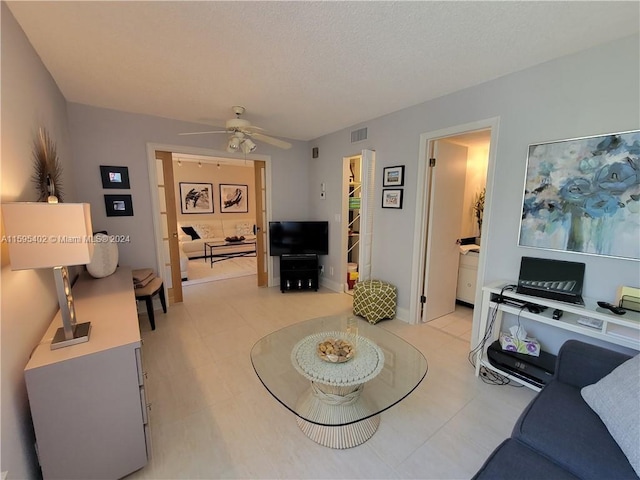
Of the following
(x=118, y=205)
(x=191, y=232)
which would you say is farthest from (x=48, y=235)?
(x=191, y=232)

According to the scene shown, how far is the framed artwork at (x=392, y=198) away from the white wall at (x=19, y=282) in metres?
3.00

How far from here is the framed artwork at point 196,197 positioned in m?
6.65

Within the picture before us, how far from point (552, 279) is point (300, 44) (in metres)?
2.39

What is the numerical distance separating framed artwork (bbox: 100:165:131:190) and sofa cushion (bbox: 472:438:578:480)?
12.8ft

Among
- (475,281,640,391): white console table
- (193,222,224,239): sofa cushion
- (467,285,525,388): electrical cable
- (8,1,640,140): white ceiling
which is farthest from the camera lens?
(193,222,224,239): sofa cushion

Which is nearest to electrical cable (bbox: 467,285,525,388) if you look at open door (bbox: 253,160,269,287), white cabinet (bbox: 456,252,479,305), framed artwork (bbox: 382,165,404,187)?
→ white cabinet (bbox: 456,252,479,305)

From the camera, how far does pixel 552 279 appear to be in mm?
1935

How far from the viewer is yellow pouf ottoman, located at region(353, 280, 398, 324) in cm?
305

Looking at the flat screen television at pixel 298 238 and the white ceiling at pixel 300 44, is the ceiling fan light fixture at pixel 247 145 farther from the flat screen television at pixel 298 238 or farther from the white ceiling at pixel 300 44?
the flat screen television at pixel 298 238

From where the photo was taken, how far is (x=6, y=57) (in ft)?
4.43

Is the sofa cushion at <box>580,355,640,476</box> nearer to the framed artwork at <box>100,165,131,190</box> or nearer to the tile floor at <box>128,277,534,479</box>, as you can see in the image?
the tile floor at <box>128,277,534,479</box>

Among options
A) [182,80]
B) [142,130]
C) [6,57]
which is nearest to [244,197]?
[142,130]

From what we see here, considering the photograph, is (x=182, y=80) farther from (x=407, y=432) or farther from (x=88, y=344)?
(x=407, y=432)

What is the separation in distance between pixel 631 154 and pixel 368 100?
6.47 feet
